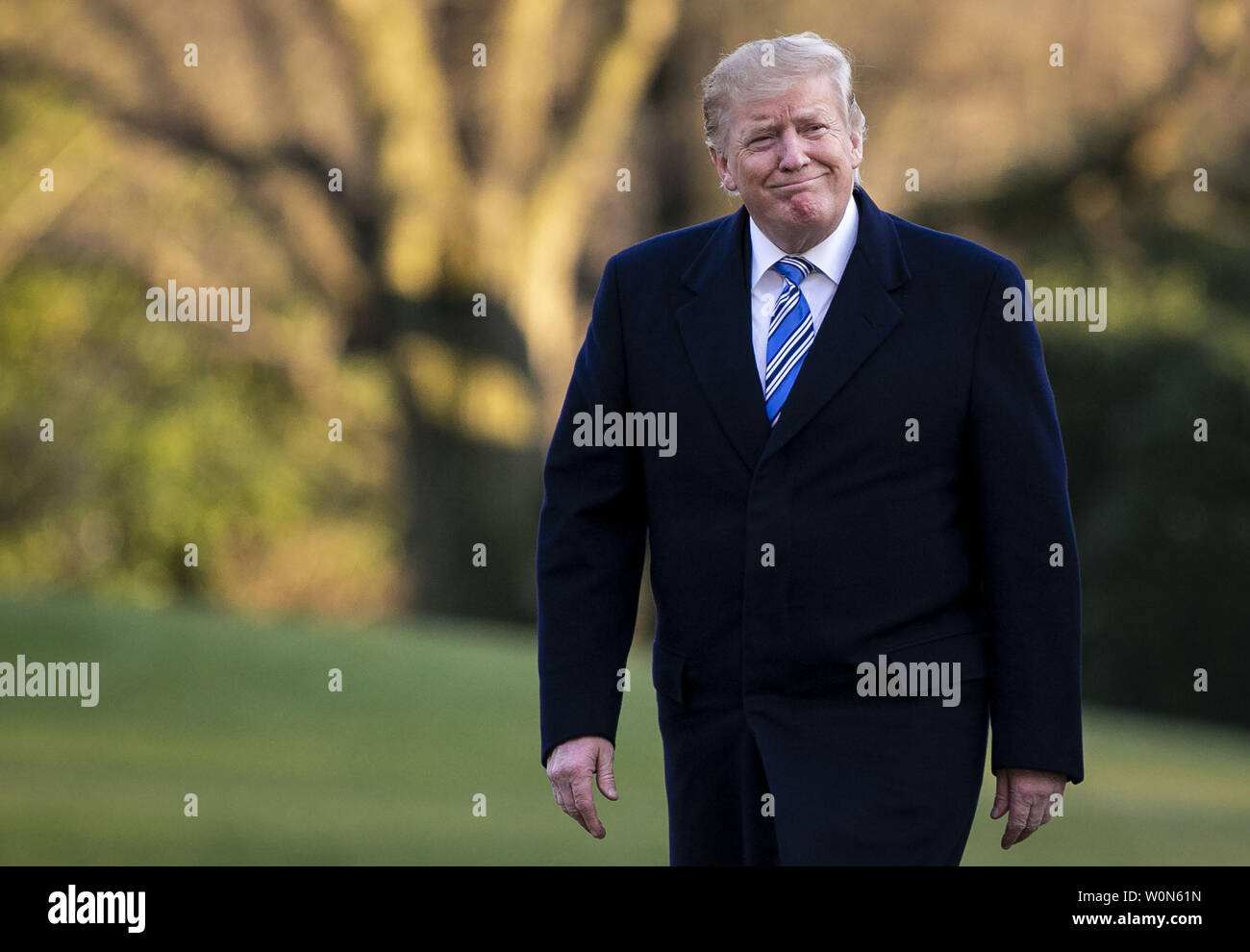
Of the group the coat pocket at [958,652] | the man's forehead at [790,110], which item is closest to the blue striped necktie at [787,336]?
the man's forehead at [790,110]

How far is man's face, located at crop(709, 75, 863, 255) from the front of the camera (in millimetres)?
3598

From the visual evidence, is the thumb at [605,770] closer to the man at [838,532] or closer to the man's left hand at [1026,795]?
the man at [838,532]

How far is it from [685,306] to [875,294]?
371 millimetres

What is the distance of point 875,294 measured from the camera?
363 centimetres

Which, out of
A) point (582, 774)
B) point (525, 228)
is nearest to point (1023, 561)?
point (582, 774)

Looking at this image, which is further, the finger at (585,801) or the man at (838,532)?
the finger at (585,801)

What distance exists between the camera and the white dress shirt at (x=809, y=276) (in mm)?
3686


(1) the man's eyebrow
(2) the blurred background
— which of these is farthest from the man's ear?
(2) the blurred background

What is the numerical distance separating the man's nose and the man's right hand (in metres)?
1.16

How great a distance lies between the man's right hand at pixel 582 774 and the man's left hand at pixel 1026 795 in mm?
744

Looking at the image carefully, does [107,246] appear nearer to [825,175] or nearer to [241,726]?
[241,726]

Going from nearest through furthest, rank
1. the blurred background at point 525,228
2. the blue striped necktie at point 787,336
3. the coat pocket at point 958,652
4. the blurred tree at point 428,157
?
1. the coat pocket at point 958,652
2. the blue striped necktie at point 787,336
3. the blurred background at point 525,228
4. the blurred tree at point 428,157

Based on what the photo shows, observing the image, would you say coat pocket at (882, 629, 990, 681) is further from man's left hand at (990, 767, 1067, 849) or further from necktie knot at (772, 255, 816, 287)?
necktie knot at (772, 255, 816, 287)

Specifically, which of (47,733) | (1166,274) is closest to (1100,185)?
(1166,274)
